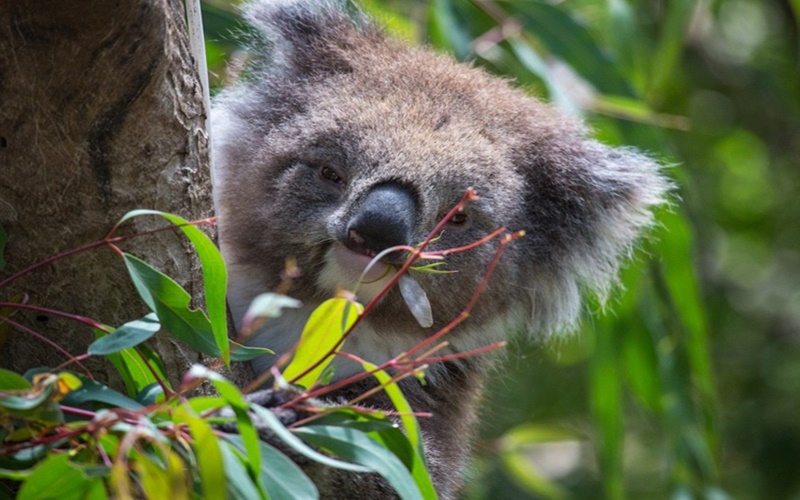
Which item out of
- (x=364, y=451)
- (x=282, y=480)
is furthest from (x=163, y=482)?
(x=364, y=451)

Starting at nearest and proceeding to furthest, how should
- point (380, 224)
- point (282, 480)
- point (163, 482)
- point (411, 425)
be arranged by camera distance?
point (163, 482)
point (282, 480)
point (411, 425)
point (380, 224)

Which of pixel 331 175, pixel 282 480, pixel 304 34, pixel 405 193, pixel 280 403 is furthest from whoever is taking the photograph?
pixel 304 34

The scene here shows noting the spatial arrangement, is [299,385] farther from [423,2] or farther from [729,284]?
[729,284]

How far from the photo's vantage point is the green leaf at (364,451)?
1.40m

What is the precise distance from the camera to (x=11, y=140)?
1647mm

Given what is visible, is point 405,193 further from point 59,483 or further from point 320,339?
point 59,483

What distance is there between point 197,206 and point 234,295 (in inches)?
24.8

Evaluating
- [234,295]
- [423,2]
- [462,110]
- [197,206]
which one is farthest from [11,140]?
[423,2]

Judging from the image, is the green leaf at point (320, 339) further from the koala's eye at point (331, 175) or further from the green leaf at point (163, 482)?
the koala's eye at point (331, 175)

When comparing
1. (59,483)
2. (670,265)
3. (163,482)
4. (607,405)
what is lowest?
(607,405)

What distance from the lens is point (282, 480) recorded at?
1345 mm

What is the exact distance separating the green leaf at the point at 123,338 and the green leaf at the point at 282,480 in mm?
187

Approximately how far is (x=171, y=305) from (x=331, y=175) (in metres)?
0.80

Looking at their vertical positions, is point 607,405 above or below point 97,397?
below
